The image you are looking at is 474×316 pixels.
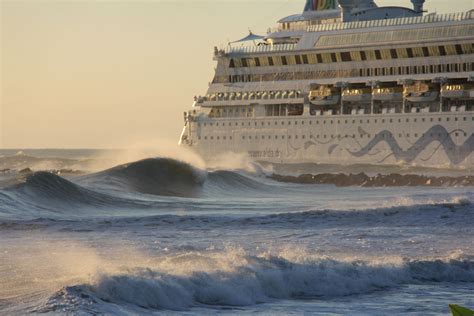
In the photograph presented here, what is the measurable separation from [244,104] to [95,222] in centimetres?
3483

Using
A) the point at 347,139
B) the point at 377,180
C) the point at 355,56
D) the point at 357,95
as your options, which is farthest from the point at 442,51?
the point at 377,180

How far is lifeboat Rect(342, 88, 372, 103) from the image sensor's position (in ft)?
178

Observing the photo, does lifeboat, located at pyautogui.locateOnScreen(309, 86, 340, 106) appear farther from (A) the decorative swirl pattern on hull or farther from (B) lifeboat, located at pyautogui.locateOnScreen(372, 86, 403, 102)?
(A) the decorative swirl pattern on hull

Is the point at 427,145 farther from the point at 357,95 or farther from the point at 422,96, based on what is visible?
the point at 357,95

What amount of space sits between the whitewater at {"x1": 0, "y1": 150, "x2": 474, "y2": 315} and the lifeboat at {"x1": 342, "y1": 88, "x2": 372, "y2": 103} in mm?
18286

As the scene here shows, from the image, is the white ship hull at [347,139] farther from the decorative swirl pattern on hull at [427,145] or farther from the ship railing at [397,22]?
the ship railing at [397,22]

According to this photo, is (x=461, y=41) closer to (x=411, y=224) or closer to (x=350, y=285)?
(x=411, y=224)

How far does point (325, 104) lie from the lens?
55.2m

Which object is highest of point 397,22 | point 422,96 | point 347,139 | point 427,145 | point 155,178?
point 397,22

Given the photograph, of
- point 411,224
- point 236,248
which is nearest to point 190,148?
point 411,224

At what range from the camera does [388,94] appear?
53062 mm

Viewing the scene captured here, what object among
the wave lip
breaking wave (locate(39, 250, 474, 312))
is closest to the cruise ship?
the wave lip

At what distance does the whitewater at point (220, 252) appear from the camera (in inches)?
570

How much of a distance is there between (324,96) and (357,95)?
1.65m
